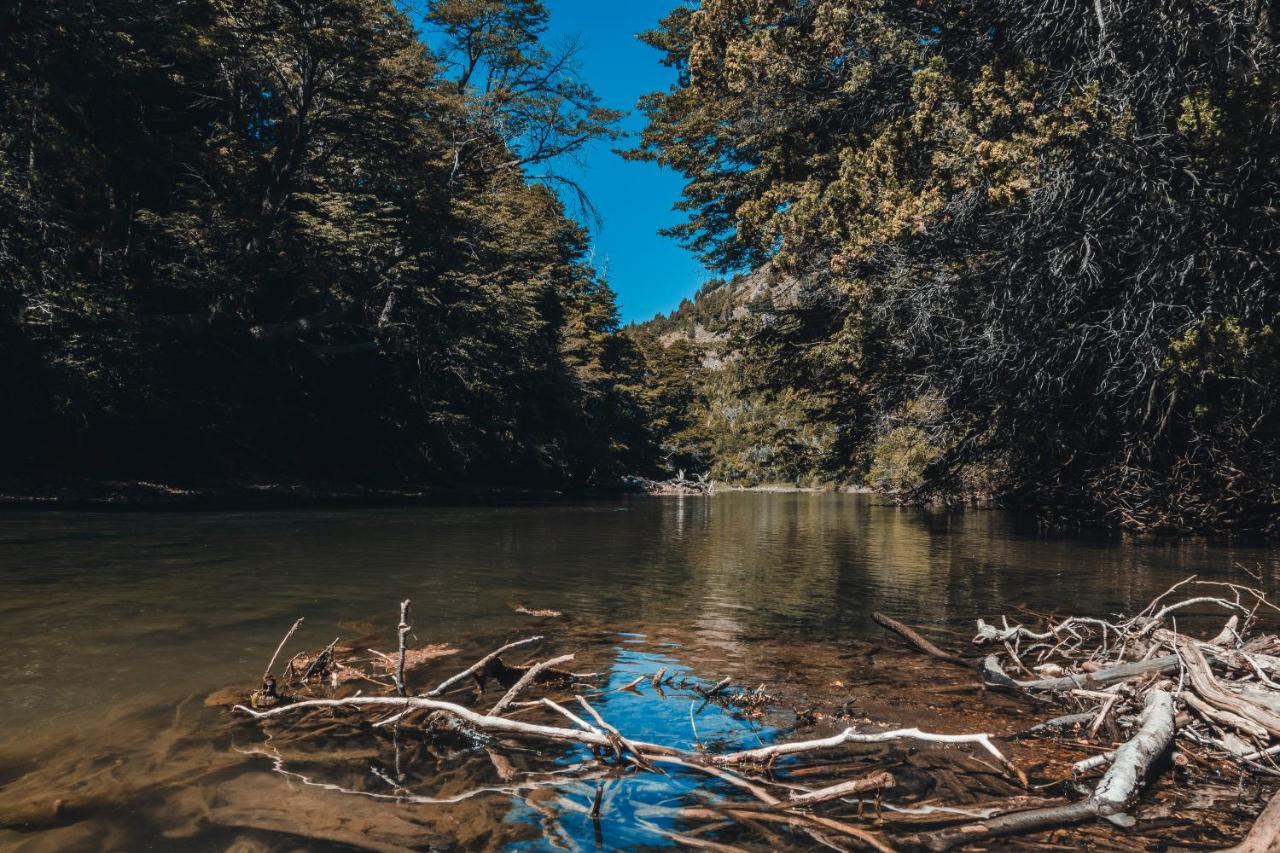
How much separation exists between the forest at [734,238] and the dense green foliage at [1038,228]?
0.07m

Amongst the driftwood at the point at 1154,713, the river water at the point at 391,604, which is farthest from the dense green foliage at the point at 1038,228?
the driftwood at the point at 1154,713

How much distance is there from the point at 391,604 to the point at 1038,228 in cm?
1053

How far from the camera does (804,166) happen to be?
17906mm

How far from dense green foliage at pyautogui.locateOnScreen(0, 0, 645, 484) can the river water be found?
629 centimetres

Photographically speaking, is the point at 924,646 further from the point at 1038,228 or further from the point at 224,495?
the point at 224,495

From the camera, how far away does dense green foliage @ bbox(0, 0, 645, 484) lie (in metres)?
19.2

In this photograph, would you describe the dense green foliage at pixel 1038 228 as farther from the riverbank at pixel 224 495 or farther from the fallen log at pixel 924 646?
the riverbank at pixel 224 495

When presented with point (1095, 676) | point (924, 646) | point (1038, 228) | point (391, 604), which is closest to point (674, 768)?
point (1095, 676)

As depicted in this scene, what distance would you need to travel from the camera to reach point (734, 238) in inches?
878

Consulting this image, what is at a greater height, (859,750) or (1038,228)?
(1038,228)

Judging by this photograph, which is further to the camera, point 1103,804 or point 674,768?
point 674,768

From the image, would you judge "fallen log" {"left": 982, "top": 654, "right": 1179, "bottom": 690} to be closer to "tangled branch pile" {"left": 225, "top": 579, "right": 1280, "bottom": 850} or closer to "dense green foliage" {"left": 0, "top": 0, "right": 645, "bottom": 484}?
"tangled branch pile" {"left": 225, "top": 579, "right": 1280, "bottom": 850}

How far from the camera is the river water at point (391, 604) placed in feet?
11.1

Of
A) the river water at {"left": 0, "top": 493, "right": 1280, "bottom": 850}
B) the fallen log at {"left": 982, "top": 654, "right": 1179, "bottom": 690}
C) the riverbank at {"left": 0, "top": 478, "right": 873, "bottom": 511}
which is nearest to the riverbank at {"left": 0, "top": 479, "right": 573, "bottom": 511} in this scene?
the riverbank at {"left": 0, "top": 478, "right": 873, "bottom": 511}
